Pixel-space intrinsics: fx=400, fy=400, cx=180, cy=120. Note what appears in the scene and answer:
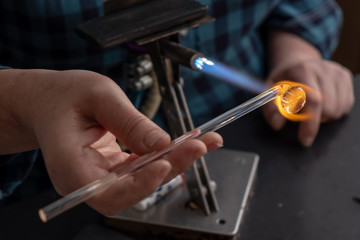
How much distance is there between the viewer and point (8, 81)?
376 millimetres

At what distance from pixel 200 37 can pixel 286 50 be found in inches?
9.0

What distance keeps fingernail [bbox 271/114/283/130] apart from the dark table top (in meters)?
0.01

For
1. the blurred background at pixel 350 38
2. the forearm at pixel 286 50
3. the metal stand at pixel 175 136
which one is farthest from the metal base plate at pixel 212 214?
the blurred background at pixel 350 38

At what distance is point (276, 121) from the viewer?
69 cm

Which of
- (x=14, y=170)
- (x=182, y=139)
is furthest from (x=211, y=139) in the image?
(x=14, y=170)

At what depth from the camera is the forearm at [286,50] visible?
32.4 inches

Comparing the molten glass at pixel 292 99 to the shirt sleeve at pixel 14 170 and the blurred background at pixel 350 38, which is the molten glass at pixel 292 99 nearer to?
the shirt sleeve at pixel 14 170

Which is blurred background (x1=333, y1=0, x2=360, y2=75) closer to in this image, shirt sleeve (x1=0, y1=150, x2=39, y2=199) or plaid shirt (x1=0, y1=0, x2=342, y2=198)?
plaid shirt (x1=0, y1=0, x2=342, y2=198)

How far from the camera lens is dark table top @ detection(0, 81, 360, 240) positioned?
19.5 inches

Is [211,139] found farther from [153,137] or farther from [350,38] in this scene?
[350,38]

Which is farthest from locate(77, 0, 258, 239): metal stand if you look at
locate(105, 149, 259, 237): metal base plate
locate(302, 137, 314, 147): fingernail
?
locate(302, 137, 314, 147): fingernail

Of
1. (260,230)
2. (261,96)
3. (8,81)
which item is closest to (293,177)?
(260,230)

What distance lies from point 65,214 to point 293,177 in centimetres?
32

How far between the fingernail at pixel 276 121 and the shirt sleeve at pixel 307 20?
27cm
